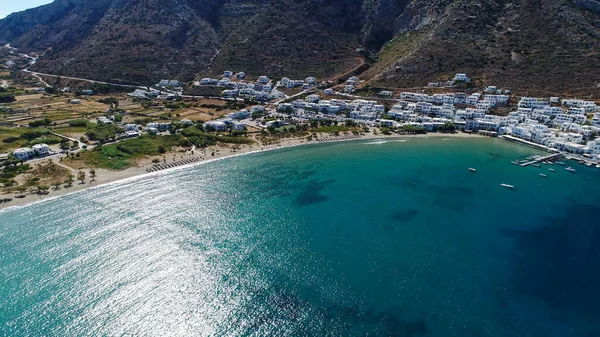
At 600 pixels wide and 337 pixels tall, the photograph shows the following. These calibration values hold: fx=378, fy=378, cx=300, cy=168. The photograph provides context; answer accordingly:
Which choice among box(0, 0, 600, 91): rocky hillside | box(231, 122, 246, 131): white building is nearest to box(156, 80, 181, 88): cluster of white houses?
box(0, 0, 600, 91): rocky hillside

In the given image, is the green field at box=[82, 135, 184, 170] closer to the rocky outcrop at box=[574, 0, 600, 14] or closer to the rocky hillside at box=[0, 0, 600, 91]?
the rocky hillside at box=[0, 0, 600, 91]

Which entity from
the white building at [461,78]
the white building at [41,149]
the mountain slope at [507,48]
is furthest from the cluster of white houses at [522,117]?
the white building at [41,149]

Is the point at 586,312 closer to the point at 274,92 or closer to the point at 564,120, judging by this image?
the point at 564,120

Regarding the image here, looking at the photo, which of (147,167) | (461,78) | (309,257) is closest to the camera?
(309,257)

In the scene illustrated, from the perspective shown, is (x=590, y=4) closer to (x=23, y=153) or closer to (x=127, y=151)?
(x=127, y=151)

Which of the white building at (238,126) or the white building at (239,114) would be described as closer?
the white building at (238,126)

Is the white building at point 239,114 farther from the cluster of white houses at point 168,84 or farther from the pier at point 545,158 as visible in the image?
the pier at point 545,158

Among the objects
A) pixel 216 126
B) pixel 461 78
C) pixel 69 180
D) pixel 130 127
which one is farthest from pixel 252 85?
pixel 69 180
